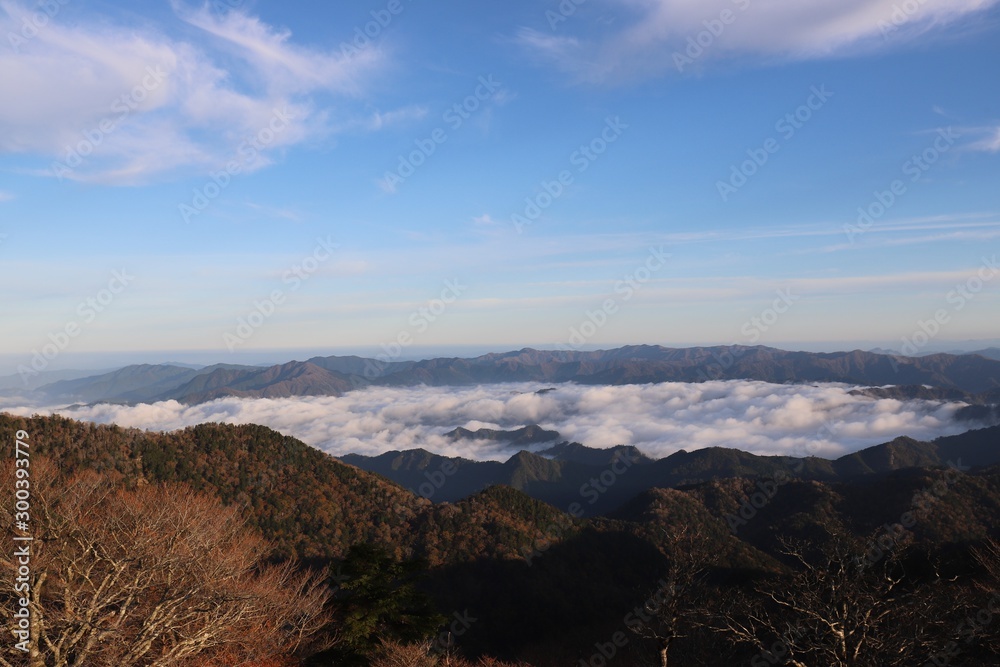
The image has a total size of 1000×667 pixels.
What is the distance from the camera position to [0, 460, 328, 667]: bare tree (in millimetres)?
17188

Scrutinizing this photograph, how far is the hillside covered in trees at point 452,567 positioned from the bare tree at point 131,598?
0.16 meters

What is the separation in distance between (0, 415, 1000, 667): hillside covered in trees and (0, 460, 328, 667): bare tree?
0.51 feet

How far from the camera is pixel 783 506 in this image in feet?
550

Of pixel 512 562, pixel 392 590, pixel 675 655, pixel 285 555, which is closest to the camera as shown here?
pixel 392 590

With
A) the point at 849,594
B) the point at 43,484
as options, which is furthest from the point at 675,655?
the point at 43,484

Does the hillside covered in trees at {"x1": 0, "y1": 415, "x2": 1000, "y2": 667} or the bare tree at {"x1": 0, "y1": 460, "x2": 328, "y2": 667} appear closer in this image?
the bare tree at {"x1": 0, "y1": 460, "x2": 328, "y2": 667}

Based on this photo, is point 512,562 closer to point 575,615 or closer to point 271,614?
point 575,615

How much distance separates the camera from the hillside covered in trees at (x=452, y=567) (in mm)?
21125

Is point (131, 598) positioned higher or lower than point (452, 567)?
higher

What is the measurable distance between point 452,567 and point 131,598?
8275 cm

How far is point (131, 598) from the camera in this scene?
62.9ft

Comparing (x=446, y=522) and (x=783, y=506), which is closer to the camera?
(x=446, y=522)

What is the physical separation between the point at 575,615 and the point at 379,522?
131ft

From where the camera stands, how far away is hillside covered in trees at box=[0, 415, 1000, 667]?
69.3 ft
